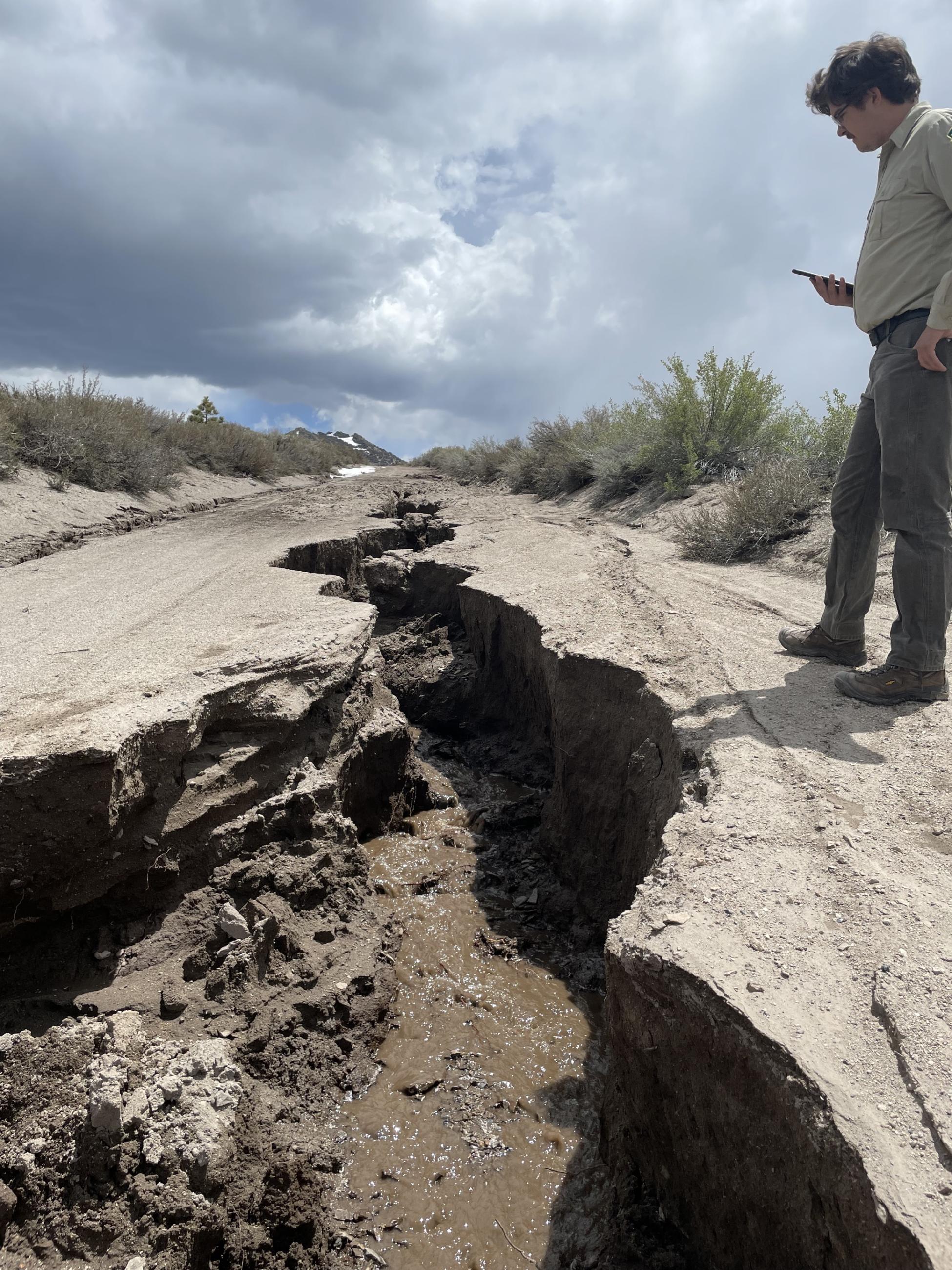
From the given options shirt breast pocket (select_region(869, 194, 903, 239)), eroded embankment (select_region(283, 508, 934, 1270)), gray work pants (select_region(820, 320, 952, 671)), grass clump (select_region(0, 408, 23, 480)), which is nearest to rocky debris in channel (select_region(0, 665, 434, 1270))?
eroded embankment (select_region(283, 508, 934, 1270))

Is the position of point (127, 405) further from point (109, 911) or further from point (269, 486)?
point (109, 911)

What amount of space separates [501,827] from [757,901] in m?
2.39

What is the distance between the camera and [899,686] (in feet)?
Result: 9.16

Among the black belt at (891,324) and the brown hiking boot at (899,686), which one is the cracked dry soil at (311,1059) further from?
the black belt at (891,324)

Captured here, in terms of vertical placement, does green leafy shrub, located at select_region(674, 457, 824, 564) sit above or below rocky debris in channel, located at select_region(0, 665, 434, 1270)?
above

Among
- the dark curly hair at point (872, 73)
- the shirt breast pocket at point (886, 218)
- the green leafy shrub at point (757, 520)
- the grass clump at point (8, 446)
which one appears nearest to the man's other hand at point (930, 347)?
the shirt breast pocket at point (886, 218)

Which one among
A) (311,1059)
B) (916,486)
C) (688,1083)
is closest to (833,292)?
(916,486)

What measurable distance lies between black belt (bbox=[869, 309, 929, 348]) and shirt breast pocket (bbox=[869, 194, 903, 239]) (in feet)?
0.94

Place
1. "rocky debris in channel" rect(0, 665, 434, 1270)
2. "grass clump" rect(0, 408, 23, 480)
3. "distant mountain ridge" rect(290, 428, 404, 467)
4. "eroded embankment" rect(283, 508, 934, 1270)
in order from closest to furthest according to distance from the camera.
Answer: "eroded embankment" rect(283, 508, 934, 1270), "rocky debris in channel" rect(0, 665, 434, 1270), "grass clump" rect(0, 408, 23, 480), "distant mountain ridge" rect(290, 428, 404, 467)

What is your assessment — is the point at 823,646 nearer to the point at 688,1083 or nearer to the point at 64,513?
the point at 688,1083

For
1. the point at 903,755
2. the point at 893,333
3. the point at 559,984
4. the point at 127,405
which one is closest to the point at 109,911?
the point at 559,984

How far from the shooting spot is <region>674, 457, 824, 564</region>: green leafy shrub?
654 centimetres

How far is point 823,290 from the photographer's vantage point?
3.11 metres

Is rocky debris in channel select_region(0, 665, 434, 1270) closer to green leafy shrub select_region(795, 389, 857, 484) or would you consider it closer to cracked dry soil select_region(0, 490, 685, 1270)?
cracked dry soil select_region(0, 490, 685, 1270)
